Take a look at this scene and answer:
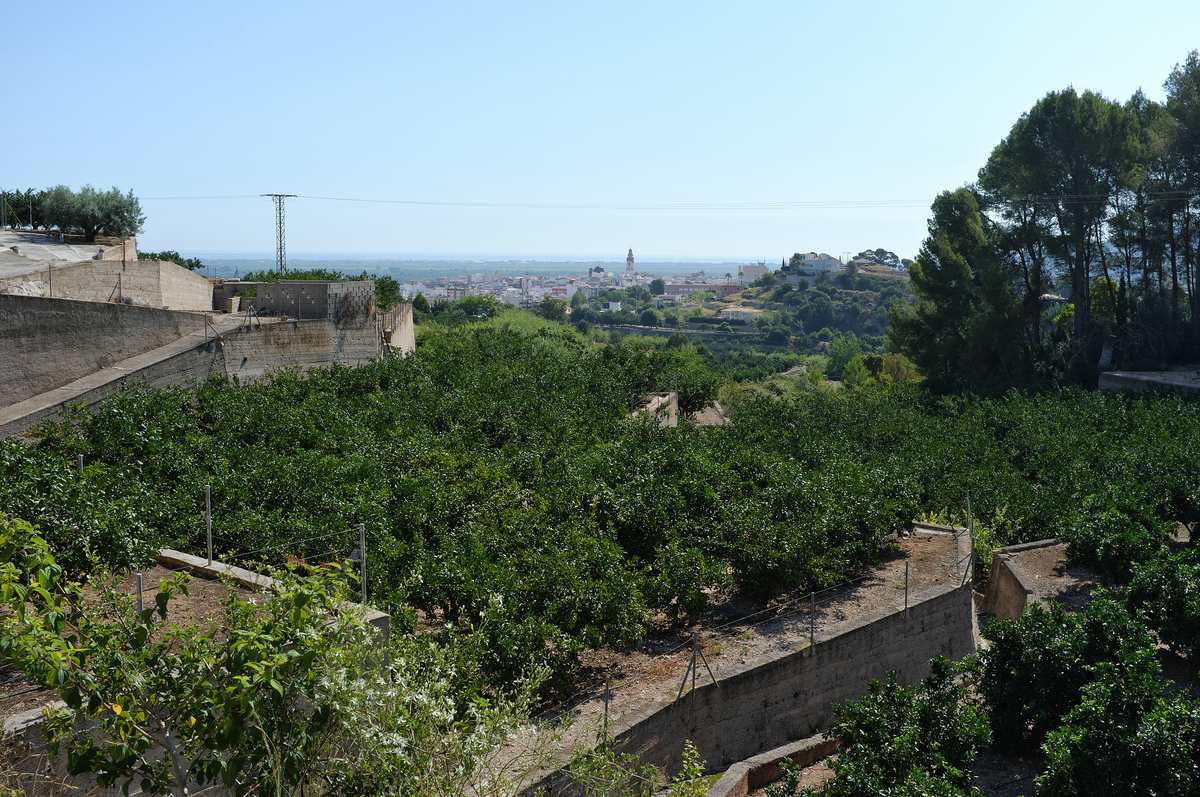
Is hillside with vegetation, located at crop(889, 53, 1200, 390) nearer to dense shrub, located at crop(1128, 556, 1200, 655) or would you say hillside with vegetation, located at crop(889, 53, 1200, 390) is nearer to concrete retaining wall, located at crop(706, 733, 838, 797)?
dense shrub, located at crop(1128, 556, 1200, 655)

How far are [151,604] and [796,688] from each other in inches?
318

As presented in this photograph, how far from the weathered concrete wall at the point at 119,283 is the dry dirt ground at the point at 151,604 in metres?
12.6

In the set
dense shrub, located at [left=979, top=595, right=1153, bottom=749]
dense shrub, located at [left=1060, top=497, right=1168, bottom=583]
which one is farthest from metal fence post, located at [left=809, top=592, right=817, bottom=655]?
dense shrub, located at [left=1060, top=497, right=1168, bottom=583]

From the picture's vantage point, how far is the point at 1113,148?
37656 millimetres

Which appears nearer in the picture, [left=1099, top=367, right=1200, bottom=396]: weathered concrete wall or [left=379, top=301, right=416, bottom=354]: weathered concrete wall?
[left=379, top=301, right=416, bottom=354]: weathered concrete wall

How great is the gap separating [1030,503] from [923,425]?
7719 mm

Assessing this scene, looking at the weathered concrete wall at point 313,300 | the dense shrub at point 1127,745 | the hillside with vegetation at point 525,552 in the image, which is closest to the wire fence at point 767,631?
the hillside with vegetation at point 525,552

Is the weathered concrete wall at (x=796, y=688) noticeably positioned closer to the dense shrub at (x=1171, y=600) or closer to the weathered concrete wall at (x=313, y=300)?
the dense shrub at (x=1171, y=600)

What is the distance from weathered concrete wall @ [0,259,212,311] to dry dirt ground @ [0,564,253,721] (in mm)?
12571

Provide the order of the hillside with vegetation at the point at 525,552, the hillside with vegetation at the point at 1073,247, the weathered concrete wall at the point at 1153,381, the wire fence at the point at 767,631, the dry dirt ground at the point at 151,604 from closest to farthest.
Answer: the hillside with vegetation at the point at 525,552, the dry dirt ground at the point at 151,604, the wire fence at the point at 767,631, the weathered concrete wall at the point at 1153,381, the hillside with vegetation at the point at 1073,247

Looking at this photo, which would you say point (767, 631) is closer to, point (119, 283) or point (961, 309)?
point (119, 283)

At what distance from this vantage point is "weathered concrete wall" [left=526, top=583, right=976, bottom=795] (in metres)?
11.3

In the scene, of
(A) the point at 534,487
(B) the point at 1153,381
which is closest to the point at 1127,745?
(A) the point at 534,487

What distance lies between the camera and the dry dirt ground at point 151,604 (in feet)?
25.5
